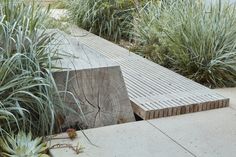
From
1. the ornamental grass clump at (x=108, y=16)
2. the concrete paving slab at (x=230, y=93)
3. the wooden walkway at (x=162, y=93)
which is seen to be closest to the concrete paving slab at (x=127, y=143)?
the wooden walkway at (x=162, y=93)

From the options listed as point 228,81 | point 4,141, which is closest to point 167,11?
point 228,81

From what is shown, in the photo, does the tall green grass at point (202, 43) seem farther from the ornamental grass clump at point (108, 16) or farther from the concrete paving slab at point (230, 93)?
the ornamental grass clump at point (108, 16)

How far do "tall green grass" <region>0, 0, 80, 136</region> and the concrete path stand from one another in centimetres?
22

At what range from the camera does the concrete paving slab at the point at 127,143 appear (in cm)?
251

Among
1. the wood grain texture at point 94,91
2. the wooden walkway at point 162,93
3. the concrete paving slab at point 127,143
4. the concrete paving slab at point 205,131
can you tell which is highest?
the wood grain texture at point 94,91

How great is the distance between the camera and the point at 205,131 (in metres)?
2.89

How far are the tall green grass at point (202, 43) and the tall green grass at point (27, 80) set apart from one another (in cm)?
181

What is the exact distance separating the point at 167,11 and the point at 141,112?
2.24m

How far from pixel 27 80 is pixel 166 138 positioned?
1038 mm

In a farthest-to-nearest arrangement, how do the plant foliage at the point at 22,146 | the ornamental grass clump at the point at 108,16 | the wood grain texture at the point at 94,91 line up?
the ornamental grass clump at the point at 108,16
the wood grain texture at the point at 94,91
the plant foliage at the point at 22,146

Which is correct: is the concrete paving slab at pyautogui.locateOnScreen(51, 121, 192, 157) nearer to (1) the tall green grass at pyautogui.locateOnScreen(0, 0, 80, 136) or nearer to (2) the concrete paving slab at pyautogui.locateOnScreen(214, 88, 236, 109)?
(1) the tall green grass at pyautogui.locateOnScreen(0, 0, 80, 136)

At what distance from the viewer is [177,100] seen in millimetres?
3311

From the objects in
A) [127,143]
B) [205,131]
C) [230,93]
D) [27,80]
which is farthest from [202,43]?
[27,80]

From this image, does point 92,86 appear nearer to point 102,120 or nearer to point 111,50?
point 102,120
